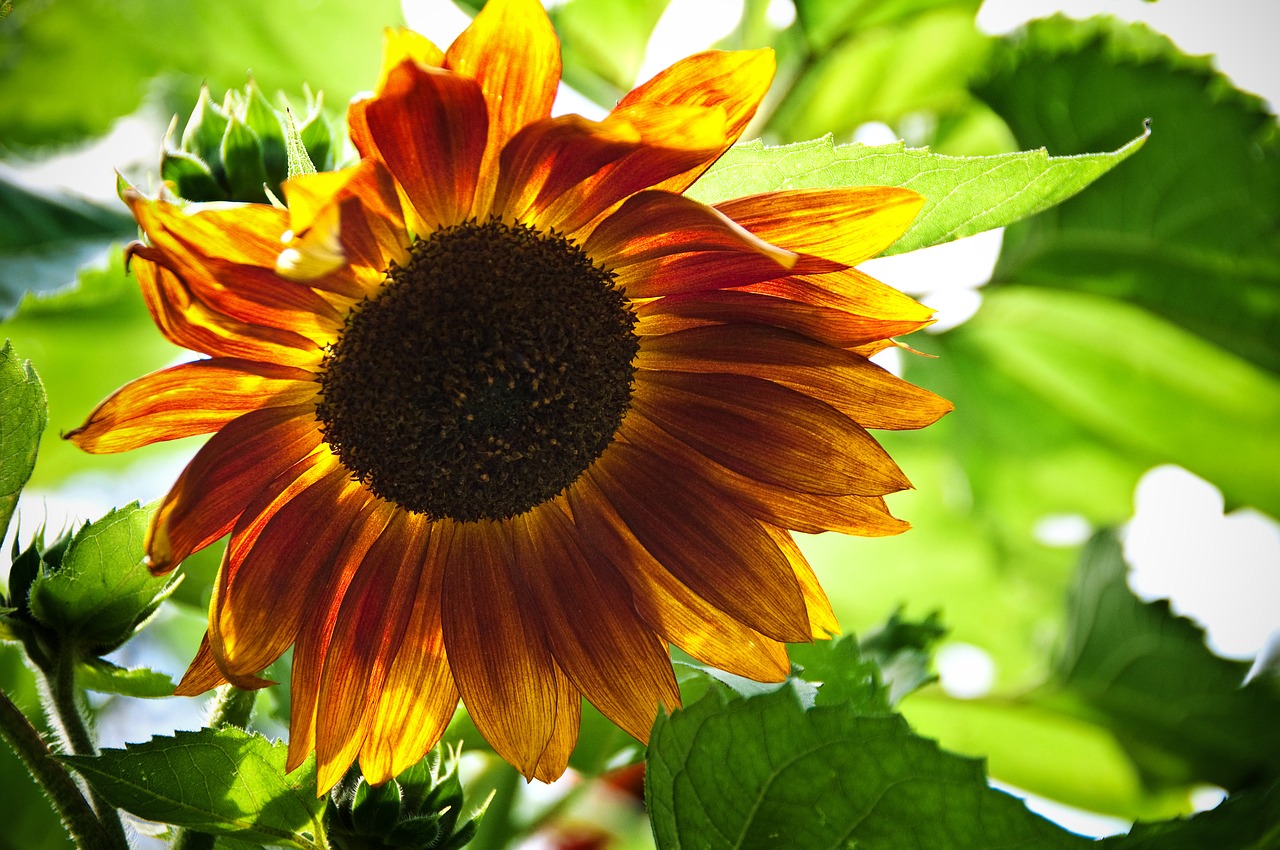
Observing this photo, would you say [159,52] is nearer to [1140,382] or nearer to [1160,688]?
[1140,382]

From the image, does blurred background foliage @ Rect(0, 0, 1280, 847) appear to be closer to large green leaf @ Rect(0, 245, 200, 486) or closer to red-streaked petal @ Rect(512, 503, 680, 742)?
large green leaf @ Rect(0, 245, 200, 486)

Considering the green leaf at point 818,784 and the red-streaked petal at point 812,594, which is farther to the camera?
the red-streaked petal at point 812,594

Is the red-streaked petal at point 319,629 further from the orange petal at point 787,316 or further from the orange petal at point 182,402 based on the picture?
the orange petal at point 787,316

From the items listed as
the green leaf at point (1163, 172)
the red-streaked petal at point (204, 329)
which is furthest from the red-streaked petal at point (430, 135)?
the green leaf at point (1163, 172)

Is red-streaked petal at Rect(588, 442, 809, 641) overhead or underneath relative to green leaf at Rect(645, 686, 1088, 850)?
overhead

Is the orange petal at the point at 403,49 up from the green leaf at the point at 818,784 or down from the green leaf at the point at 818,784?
up

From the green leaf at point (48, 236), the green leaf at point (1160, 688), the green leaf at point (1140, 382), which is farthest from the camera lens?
the green leaf at point (1140, 382)

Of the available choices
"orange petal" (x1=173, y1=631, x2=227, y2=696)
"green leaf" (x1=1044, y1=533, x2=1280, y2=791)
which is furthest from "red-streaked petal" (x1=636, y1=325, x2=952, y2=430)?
"green leaf" (x1=1044, y1=533, x2=1280, y2=791)
